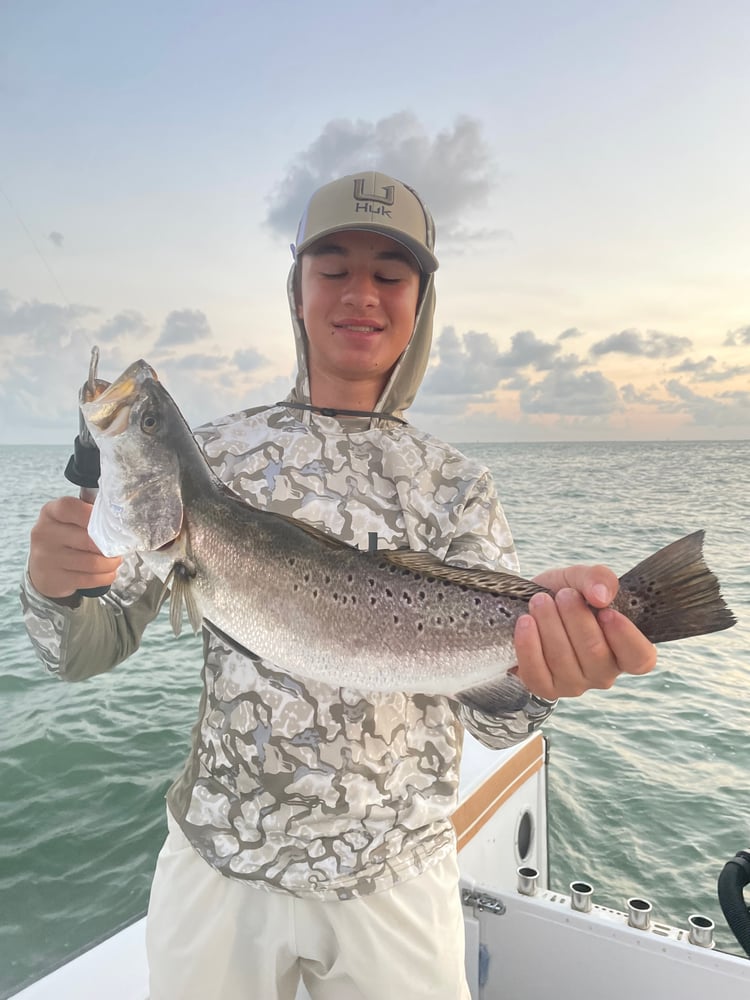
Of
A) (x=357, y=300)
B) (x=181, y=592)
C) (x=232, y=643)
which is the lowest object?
(x=232, y=643)

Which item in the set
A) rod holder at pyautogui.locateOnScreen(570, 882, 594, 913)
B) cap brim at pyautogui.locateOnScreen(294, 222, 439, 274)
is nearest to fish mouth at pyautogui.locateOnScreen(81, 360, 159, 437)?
cap brim at pyautogui.locateOnScreen(294, 222, 439, 274)

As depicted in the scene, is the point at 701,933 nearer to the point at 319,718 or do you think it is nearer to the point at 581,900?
the point at 581,900

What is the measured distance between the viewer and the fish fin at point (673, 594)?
171 centimetres

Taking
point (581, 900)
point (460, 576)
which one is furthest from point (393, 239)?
point (581, 900)

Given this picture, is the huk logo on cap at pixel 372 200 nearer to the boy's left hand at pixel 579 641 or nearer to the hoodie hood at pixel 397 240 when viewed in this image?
the hoodie hood at pixel 397 240

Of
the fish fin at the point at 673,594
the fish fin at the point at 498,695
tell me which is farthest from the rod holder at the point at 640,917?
the fish fin at the point at 673,594

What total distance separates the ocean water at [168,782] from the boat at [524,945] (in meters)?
1.35

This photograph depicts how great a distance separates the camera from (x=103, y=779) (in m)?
7.36

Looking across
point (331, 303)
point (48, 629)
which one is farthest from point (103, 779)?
point (331, 303)

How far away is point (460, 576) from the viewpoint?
1857 mm

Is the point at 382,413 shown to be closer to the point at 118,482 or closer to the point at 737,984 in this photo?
the point at 118,482

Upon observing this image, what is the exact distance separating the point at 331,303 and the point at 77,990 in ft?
8.68

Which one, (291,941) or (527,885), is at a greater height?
(291,941)

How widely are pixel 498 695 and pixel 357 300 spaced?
128 cm
